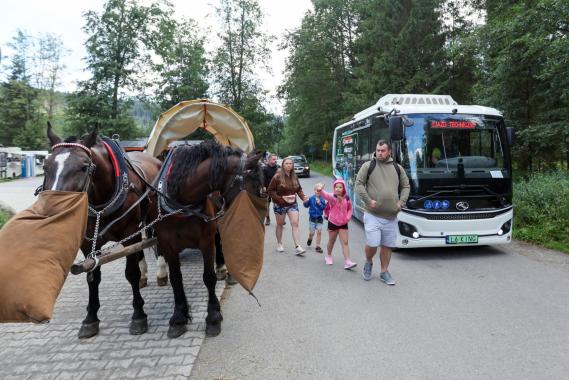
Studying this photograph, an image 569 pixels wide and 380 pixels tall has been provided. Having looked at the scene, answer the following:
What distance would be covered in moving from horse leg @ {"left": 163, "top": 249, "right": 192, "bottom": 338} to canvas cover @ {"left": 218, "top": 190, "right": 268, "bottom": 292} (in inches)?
37.4

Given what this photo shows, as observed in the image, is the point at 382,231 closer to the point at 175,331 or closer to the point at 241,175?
the point at 241,175

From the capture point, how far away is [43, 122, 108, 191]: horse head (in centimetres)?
262

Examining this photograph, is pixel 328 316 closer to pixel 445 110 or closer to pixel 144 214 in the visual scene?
pixel 144 214

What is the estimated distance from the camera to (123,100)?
2492cm

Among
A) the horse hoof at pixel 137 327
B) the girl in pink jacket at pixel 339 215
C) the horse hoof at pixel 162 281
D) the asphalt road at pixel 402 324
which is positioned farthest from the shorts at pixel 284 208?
the horse hoof at pixel 137 327

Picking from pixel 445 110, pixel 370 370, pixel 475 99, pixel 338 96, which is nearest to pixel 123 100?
pixel 338 96

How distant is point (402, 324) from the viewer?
3.95 meters

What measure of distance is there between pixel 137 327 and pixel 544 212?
8451mm

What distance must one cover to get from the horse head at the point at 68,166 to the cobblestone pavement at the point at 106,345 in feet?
5.38

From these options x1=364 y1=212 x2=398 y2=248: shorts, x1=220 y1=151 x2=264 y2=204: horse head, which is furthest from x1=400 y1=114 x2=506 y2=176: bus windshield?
x1=220 y1=151 x2=264 y2=204: horse head

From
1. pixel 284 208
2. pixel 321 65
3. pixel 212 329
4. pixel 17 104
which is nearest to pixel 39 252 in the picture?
pixel 212 329

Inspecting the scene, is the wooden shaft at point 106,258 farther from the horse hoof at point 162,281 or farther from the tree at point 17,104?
the tree at point 17,104

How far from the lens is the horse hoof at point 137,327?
12.4 ft

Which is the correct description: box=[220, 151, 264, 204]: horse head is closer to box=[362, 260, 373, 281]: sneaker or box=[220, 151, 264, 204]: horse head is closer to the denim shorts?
box=[362, 260, 373, 281]: sneaker
